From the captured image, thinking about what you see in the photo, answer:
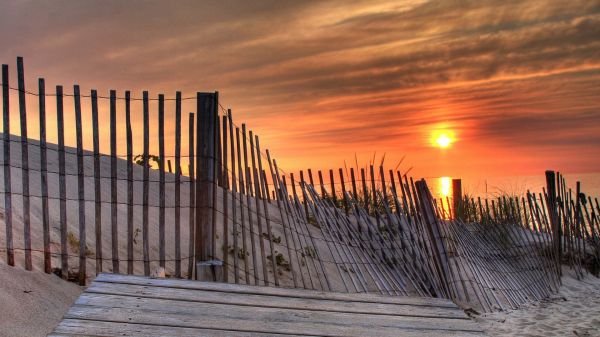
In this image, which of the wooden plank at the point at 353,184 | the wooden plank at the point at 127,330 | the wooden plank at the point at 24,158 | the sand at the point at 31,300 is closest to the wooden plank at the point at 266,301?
the wooden plank at the point at 127,330

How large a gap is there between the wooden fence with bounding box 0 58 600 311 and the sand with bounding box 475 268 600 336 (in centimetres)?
20

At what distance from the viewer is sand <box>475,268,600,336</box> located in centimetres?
590

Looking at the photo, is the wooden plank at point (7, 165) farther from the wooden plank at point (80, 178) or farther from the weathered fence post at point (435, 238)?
the weathered fence post at point (435, 238)

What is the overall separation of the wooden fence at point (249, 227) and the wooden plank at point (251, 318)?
1.30 m

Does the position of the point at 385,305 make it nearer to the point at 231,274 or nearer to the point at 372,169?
the point at 231,274

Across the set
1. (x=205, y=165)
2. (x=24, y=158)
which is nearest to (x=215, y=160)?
(x=205, y=165)

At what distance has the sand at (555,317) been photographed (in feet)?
19.4

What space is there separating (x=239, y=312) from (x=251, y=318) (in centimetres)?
10

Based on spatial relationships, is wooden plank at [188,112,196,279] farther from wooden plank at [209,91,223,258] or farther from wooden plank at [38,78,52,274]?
wooden plank at [38,78,52,274]

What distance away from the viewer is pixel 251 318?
10.2 feet

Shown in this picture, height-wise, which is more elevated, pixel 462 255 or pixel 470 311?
pixel 462 255

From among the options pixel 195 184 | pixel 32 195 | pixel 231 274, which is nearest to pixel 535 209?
pixel 231 274

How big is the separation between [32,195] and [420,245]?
396 centimetres

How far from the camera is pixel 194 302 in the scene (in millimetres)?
3268
